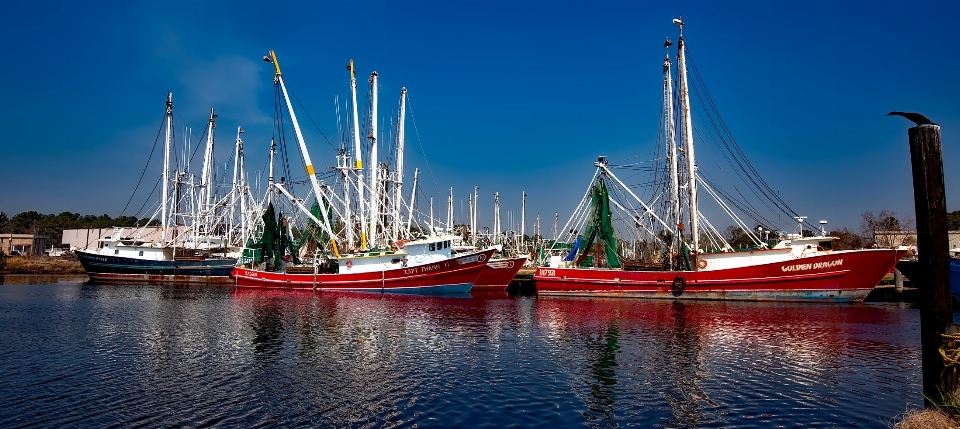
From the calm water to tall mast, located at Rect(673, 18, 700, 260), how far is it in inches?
479

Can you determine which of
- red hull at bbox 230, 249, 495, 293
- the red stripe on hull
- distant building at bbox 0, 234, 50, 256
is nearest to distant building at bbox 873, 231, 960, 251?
red hull at bbox 230, 249, 495, 293

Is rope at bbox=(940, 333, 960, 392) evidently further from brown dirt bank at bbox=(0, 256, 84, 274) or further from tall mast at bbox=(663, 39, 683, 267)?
brown dirt bank at bbox=(0, 256, 84, 274)

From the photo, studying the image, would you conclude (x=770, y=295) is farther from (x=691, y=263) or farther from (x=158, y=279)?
(x=158, y=279)

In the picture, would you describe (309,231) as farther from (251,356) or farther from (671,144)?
(251,356)

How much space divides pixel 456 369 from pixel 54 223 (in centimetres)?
14357

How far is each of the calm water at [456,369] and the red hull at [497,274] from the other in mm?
23127

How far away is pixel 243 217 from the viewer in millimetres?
77312

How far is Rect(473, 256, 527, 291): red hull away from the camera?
56.7 metres

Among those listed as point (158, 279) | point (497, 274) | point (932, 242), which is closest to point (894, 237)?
point (497, 274)

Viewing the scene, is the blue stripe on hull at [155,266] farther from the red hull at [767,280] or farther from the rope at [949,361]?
the rope at [949,361]

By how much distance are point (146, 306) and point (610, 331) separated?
28.8 metres

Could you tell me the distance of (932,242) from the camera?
9906mm

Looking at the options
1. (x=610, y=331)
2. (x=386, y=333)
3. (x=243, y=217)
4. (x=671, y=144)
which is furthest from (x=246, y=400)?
(x=243, y=217)

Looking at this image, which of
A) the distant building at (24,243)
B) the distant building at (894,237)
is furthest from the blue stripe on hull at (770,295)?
the distant building at (24,243)
